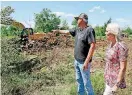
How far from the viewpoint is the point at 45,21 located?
7369cm

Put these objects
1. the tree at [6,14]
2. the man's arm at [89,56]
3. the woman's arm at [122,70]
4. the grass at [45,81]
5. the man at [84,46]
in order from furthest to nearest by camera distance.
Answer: the tree at [6,14]
the grass at [45,81]
the man at [84,46]
the man's arm at [89,56]
the woman's arm at [122,70]

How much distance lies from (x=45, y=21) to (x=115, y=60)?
69.5 m

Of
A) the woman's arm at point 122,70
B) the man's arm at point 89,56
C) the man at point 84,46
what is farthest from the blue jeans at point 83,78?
the woman's arm at point 122,70

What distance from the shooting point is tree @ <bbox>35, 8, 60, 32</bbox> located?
231 feet

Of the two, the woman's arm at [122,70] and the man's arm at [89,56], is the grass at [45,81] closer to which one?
the man's arm at [89,56]

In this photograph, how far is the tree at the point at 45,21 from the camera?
70.5 m

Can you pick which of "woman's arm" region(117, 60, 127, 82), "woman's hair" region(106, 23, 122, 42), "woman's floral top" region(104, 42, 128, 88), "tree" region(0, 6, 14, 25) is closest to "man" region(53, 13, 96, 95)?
"woman's floral top" region(104, 42, 128, 88)

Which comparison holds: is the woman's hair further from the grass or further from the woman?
the grass

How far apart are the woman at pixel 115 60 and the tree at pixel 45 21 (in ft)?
212

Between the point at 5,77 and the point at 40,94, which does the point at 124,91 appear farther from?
the point at 5,77

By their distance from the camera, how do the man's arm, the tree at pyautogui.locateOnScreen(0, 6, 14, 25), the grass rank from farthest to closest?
1. the tree at pyautogui.locateOnScreen(0, 6, 14, 25)
2. the grass
3. the man's arm

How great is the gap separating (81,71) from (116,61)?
1.13 m

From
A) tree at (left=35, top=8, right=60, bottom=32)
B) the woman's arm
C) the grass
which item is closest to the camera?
the woman's arm

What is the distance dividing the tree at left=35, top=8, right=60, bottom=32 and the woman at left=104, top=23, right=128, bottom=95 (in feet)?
212
